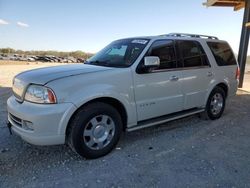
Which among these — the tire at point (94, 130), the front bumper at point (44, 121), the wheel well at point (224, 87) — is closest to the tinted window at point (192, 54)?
the wheel well at point (224, 87)

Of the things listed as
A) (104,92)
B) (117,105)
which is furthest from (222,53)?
(104,92)

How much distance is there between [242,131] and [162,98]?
77.5 inches

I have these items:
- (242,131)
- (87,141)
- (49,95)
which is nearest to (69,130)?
(87,141)

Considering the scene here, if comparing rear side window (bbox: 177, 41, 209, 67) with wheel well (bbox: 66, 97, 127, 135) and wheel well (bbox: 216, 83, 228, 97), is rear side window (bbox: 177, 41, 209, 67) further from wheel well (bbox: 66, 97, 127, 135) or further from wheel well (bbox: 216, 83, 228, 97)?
wheel well (bbox: 66, 97, 127, 135)

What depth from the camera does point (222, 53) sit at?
5.84 m

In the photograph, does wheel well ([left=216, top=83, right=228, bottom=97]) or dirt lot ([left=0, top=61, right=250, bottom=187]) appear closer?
dirt lot ([left=0, top=61, right=250, bottom=187])

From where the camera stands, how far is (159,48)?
451 cm

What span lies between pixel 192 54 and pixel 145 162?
2518mm

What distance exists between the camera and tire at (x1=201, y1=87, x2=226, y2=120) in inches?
221

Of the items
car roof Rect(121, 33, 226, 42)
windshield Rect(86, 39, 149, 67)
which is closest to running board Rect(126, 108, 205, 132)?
windshield Rect(86, 39, 149, 67)

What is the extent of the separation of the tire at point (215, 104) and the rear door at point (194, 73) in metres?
0.29

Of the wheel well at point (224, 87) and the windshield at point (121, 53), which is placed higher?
the windshield at point (121, 53)

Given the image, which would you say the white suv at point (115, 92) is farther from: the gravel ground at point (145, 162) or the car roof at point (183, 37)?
the gravel ground at point (145, 162)

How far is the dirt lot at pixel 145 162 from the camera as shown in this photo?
10.4 feet
